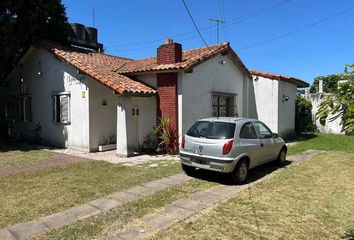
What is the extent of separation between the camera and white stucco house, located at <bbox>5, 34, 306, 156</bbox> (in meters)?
12.4

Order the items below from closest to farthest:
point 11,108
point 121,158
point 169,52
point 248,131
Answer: point 248,131, point 121,158, point 169,52, point 11,108

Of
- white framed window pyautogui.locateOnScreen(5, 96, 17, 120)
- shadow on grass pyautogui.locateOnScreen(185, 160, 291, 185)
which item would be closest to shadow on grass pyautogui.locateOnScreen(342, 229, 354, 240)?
shadow on grass pyautogui.locateOnScreen(185, 160, 291, 185)

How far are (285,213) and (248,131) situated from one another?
3.01m

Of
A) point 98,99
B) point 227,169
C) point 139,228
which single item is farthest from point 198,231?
point 98,99

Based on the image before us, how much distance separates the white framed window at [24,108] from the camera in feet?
54.8

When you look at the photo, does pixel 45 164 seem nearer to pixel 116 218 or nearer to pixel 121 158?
pixel 121 158

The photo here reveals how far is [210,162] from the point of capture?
7.95m

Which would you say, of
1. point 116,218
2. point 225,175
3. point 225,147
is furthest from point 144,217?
point 225,175

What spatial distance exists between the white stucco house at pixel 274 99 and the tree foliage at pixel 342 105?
13.3 m

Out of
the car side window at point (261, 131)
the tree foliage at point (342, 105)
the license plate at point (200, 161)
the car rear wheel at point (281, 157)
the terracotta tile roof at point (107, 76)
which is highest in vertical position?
the terracotta tile roof at point (107, 76)

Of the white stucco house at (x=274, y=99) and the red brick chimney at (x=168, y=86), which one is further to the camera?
the white stucco house at (x=274, y=99)

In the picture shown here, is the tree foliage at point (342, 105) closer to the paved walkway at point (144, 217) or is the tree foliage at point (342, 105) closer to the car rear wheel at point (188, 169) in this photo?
the paved walkway at point (144, 217)

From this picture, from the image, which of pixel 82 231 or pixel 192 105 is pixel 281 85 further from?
pixel 82 231

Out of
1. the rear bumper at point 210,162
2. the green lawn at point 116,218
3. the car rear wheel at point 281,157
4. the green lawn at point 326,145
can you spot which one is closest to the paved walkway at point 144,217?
the green lawn at point 116,218
